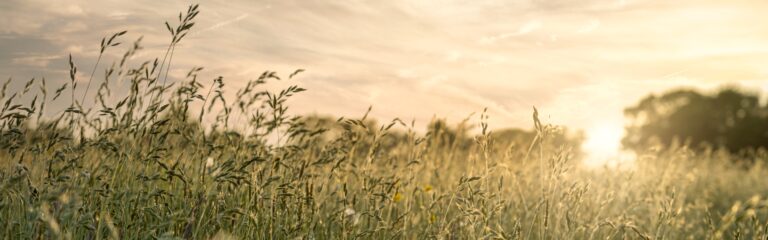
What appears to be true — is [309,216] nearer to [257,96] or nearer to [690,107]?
[257,96]

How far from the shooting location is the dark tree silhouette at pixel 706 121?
1148 inches

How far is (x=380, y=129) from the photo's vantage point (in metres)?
3.07

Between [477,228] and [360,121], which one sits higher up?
[360,121]

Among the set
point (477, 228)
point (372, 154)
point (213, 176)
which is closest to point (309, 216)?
point (372, 154)

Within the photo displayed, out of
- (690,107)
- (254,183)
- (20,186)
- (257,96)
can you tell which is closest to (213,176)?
(254,183)

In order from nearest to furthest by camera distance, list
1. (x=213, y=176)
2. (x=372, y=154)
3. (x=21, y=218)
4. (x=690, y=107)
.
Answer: (x=213, y=176)
(x=21, y=218)
(x=372, y=154)
(x=690, y=107)

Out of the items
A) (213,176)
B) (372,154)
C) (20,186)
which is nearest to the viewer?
(213,176)

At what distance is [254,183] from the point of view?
266cm

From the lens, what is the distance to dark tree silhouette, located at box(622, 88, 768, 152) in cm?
2917

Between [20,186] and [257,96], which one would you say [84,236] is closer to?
[20,186]

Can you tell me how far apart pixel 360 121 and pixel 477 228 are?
3.19ft

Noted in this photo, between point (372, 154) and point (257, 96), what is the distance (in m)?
0.61

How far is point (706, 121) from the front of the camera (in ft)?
98.2

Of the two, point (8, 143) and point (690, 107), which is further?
point (690, 107)
